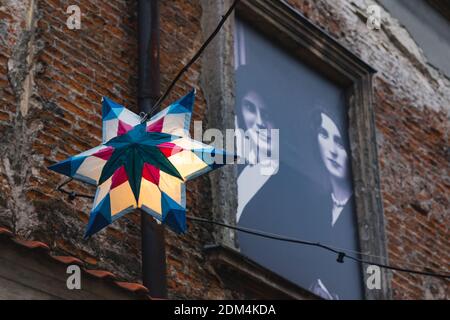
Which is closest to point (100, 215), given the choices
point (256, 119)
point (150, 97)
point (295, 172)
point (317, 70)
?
point (150, 97)

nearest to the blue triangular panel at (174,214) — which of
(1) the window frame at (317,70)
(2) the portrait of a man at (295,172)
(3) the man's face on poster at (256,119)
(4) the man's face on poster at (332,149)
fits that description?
(1) the window frame at (317,70)

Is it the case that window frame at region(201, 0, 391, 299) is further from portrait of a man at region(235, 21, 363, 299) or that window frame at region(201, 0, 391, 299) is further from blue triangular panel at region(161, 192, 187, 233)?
blue triangular panel at region(161, 192, 187, 233)

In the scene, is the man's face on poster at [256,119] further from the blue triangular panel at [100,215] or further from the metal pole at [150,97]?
the blue triangular panel at [100,215]

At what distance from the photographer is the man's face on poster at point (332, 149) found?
10.4 m

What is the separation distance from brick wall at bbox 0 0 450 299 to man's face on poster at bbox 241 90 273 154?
504 millimetres

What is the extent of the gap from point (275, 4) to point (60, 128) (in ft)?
9.19

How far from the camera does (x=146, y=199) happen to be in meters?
7.06

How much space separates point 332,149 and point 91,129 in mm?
2801

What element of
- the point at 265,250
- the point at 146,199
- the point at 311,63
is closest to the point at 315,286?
the point at 265,250

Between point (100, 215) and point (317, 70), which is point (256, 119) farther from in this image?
point (100, 215)

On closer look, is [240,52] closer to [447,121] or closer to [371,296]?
[371,296]

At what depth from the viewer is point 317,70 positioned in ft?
35.4

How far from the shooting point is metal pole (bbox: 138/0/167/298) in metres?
8.04

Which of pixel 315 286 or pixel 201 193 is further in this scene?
pixel 315 286
